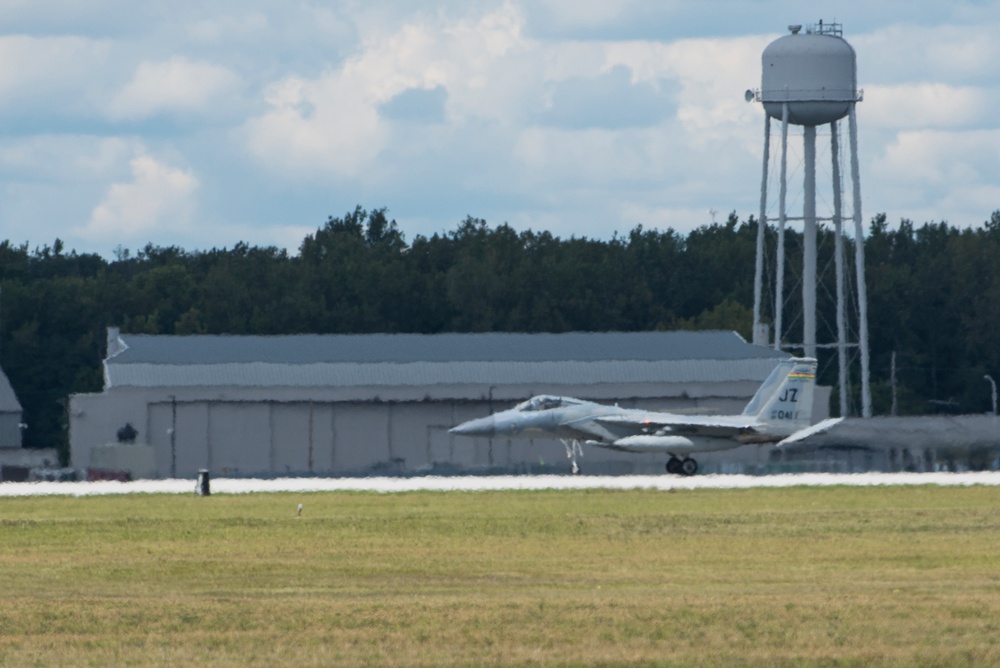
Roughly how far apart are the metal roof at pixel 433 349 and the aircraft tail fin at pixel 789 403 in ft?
43.3

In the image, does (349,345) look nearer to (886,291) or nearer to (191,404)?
(191,404)

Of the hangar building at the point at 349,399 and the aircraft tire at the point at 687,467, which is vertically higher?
the hangar building at the point at 349,399

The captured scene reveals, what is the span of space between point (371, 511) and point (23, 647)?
65.6 ft

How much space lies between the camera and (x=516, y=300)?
359 ft

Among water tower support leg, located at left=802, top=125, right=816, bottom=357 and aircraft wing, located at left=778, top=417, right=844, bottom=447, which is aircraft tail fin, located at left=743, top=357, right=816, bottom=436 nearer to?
aircraft wing, located at left=778, top=417, right=844, bottom=447

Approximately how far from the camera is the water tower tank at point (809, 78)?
66.9 m

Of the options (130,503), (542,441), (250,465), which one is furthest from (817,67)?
(130,503)

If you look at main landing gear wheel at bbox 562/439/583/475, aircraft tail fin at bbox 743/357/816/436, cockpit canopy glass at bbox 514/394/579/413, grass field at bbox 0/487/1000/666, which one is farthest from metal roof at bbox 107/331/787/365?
grass field at bbox 0/487/1000/666

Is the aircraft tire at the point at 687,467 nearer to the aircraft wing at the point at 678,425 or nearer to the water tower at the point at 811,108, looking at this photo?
the aircraft wing at the point at 678,425

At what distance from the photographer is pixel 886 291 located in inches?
4195

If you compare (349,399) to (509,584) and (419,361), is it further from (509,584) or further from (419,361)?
(509,584)

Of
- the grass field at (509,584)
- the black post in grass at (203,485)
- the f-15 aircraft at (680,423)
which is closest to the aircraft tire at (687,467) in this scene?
the f-15 aircraft at (680,423)

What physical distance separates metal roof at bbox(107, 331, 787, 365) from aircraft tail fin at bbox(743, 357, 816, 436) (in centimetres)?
1321

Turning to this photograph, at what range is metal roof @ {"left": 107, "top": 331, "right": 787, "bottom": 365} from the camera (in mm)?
66750
